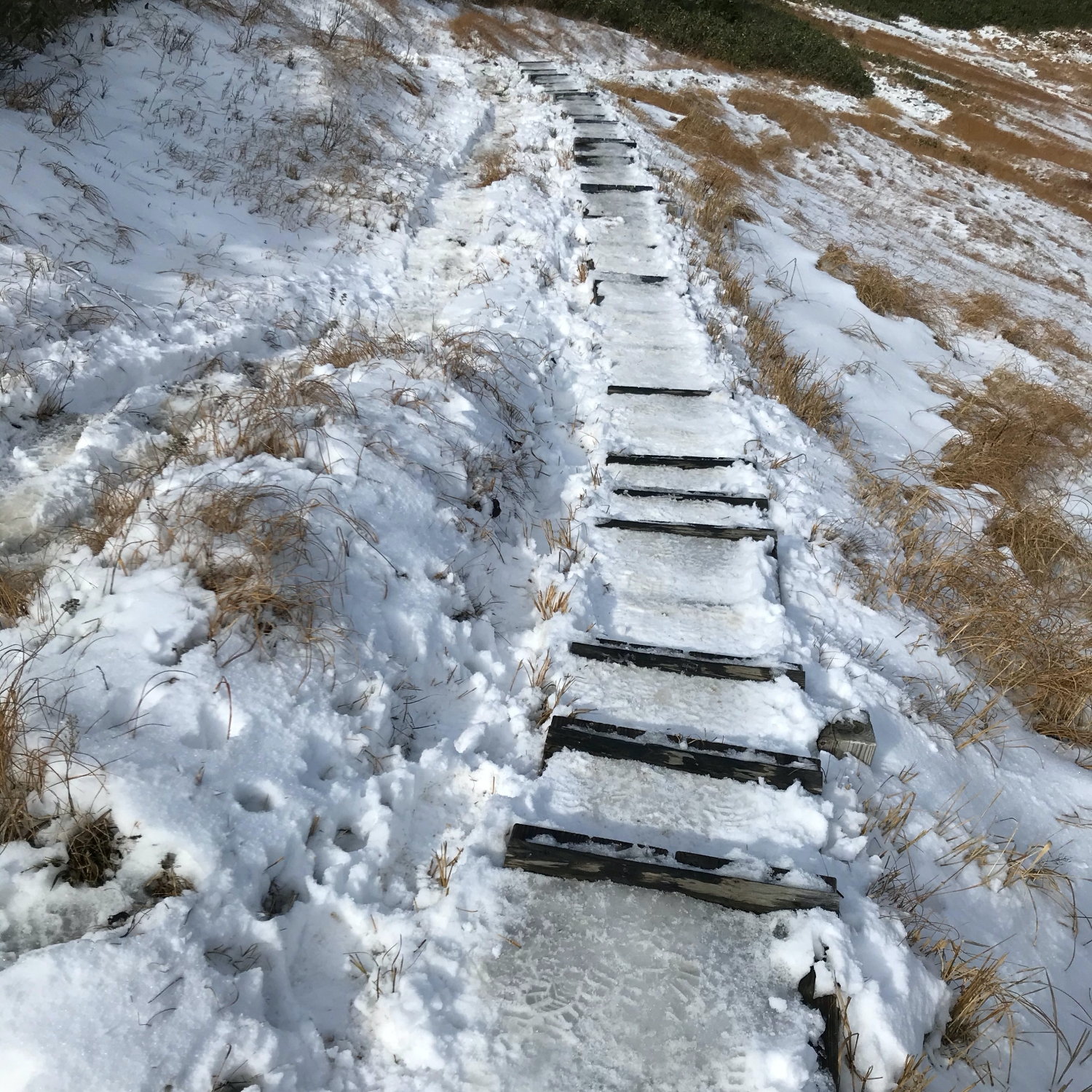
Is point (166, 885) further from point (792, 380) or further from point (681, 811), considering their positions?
point (792, 380)

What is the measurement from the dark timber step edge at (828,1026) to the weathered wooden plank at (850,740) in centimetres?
95

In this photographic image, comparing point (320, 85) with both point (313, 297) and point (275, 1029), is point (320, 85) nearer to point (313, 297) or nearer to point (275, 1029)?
point (313, 297)

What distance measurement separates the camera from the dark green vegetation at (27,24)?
20.8 ft

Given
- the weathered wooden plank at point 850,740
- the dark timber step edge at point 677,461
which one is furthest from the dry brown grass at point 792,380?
the weathered wooden plank at point 850,740

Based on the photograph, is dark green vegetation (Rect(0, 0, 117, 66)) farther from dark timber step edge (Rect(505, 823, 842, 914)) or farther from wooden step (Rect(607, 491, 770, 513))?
dark timber step edge (Rect(505, 823, 842, 914))

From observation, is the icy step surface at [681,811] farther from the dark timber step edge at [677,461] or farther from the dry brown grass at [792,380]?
the dry brown grass at [792,380]

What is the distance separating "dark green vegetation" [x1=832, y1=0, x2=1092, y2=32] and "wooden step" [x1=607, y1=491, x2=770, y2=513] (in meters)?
41.0

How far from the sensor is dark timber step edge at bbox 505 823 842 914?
7.68 ft

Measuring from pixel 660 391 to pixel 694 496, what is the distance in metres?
1.28

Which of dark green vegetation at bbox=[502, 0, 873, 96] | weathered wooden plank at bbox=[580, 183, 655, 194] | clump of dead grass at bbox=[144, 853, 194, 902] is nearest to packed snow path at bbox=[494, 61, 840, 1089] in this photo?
clump of dead grass at bbox=[144, 853, 194, 902]

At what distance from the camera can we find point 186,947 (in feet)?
6.18

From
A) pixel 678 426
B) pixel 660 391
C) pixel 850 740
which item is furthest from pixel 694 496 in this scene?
pixel 850 740

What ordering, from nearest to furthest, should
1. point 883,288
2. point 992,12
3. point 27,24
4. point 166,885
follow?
1. point 166,885
2. point 27,24
3. point 883,288
4. point 992,12

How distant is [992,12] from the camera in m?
35.3
